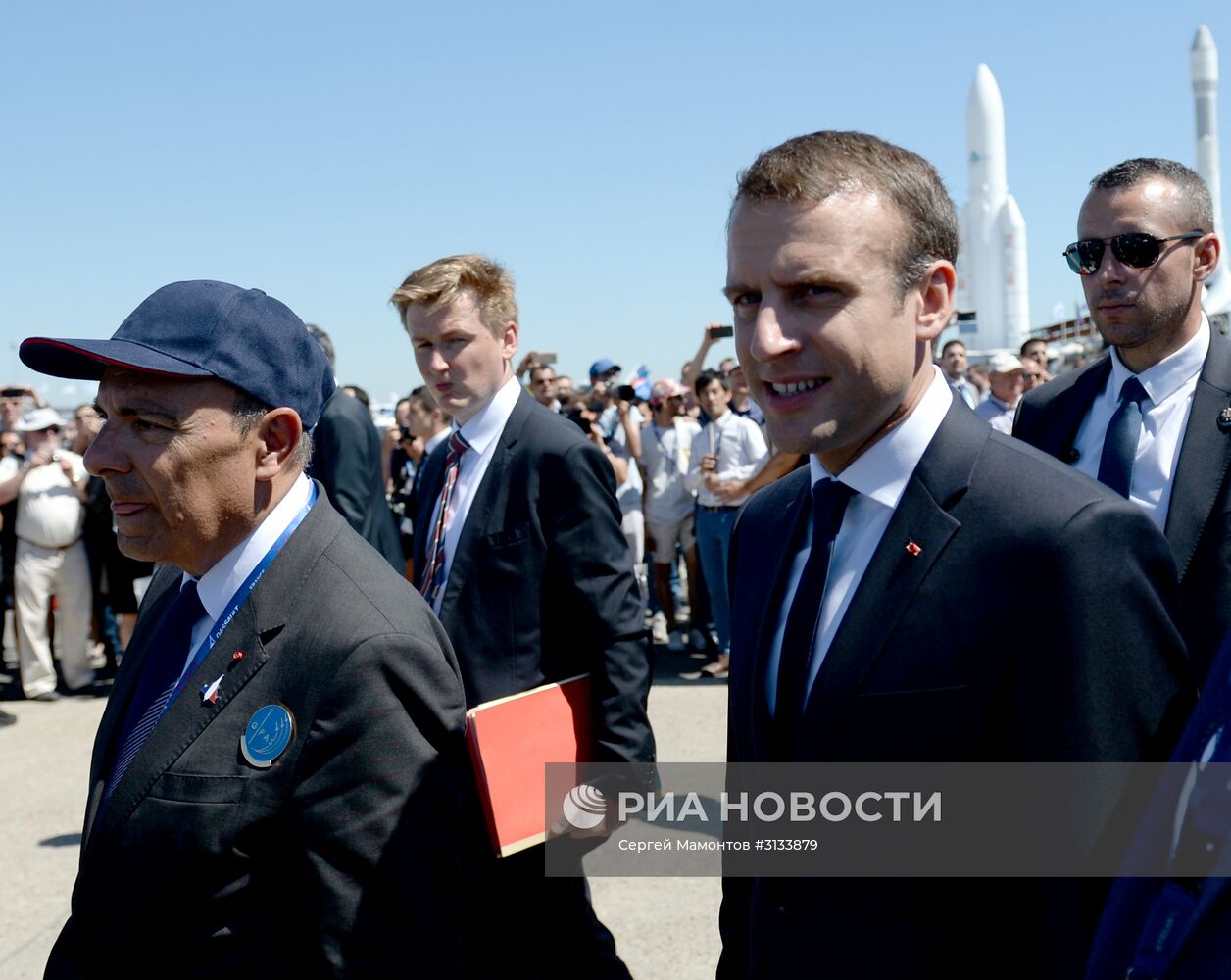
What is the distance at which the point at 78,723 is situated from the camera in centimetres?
777

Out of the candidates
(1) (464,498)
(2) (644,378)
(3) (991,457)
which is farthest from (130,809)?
(2) (644,378)

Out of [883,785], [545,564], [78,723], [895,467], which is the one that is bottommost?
[78,723]

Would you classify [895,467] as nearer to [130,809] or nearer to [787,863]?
[787,863]

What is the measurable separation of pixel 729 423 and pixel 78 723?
5.14m

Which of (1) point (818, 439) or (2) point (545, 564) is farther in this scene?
(2) point (545, 564)

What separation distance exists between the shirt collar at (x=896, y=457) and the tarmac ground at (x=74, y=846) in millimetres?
2741

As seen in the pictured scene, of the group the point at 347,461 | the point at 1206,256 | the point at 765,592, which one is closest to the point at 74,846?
the point at 347,461

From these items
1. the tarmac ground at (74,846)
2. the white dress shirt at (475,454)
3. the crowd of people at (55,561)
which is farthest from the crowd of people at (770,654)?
the crowd of people at (55,561)

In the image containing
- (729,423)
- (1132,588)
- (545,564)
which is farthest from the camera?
(729,423)

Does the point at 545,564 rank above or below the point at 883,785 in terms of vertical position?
below

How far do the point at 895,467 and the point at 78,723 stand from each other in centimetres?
754

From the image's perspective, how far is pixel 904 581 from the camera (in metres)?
1.59

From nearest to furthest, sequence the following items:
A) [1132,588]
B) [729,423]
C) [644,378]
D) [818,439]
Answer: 1. [1132,588]
2. [818,439]
3. [729,423]
4. [644,378]

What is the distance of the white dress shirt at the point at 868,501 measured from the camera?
1690mm
